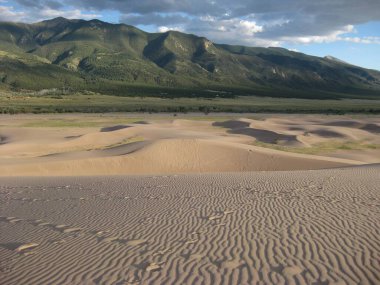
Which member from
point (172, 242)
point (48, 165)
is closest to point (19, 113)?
point (48, 165)

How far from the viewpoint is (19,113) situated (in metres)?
64.4

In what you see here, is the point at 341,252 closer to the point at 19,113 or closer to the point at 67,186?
the point at 67,186

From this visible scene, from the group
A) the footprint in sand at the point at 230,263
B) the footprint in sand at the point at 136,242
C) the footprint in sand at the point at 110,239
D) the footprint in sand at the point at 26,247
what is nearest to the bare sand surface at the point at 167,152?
the footprint in sand at the point at 26,247

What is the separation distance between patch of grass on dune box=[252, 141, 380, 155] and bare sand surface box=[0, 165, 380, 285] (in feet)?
55.2

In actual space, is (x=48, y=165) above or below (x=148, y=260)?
below

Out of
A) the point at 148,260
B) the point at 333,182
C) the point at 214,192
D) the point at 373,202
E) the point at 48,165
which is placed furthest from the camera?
the point at 48,165

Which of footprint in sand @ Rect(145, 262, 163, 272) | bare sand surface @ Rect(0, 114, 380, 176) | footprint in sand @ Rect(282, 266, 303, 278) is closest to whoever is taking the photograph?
footprint in sand @ Rect(282, 266, 303, 278)

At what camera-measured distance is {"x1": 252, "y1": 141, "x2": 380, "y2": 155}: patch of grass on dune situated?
98.0 feet

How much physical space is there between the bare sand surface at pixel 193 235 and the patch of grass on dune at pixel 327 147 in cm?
1682

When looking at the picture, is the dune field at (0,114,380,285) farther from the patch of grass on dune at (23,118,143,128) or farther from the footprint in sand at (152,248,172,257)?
the patch of grass on dune at (23,118,143,128)

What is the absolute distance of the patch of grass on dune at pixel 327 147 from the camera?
29.9 m

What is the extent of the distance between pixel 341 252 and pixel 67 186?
10184mm

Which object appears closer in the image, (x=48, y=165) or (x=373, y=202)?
(x=373, y=202)

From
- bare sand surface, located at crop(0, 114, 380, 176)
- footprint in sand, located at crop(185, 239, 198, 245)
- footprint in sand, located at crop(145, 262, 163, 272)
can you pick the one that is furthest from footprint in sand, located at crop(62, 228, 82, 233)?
bare sand surface, located at crop(0, 114, 380, 176)
